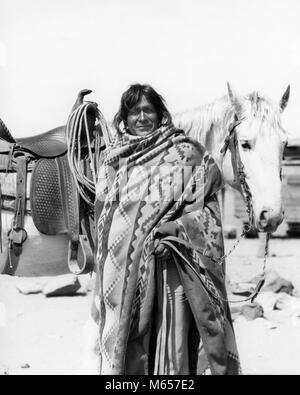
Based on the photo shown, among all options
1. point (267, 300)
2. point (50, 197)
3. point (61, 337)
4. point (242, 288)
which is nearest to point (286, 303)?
point (267, 300)

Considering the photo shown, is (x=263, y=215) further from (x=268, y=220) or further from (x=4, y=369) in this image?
(x=4, y=369)

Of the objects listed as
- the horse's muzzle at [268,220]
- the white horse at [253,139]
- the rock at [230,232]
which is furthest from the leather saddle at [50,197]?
the rock at [230,232]

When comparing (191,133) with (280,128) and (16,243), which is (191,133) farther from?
(16,243)

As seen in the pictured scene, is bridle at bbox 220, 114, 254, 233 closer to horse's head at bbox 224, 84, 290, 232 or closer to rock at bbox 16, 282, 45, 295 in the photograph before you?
horse's head at bbox 224, 84, 290, 232

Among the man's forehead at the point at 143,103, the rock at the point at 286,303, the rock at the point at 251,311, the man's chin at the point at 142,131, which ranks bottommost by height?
the rock at the point at 286,303

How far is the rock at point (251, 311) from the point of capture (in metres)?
5.43

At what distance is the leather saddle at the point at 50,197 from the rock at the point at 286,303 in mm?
2784

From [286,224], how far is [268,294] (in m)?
6.51

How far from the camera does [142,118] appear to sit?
2756 mm

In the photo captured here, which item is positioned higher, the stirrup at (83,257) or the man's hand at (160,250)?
the man's hand at (160,250)

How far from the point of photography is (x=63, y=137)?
3820mm

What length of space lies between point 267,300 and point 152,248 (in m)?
3.55

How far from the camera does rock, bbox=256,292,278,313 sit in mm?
5745

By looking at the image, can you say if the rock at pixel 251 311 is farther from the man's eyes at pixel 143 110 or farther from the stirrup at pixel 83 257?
the man's eyes at pixel 143 110
